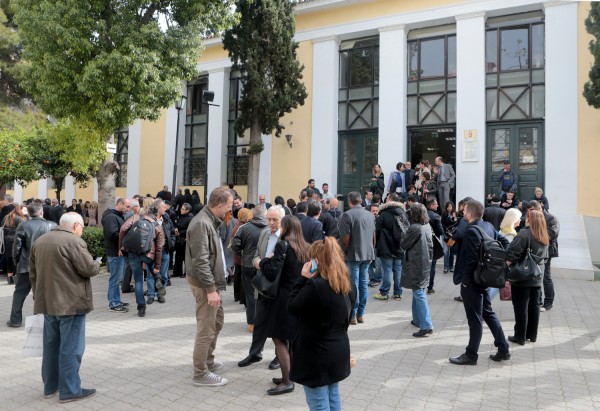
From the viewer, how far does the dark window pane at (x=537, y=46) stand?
1518 cm

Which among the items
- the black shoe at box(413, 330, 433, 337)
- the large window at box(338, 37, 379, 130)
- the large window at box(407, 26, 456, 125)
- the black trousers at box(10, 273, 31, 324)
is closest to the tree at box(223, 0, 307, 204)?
the large window at box(338, 37, 379, 130)

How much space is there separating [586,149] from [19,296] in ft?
47.1

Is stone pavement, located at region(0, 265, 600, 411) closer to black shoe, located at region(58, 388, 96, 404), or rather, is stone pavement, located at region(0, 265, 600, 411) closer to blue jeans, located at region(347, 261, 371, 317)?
black shoe, located at region(58, 388, 96, 404)

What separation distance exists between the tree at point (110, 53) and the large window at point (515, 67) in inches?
337

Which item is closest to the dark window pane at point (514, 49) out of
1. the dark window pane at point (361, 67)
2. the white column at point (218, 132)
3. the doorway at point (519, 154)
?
the doorway at point (519, 154)

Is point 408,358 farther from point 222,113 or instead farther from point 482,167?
point 222,113

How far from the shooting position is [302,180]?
60.1ft

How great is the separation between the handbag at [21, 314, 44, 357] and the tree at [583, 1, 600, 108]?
13493mm

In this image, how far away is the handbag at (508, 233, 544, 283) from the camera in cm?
594

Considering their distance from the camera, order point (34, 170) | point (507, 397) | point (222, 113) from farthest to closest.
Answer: point (222, 113), point (34, 170), point (507, 397)

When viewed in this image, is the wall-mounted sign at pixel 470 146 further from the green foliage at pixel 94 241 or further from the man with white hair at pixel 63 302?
the man with white hair at pixel 63 302

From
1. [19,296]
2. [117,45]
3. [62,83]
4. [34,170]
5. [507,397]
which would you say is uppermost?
[117,45]

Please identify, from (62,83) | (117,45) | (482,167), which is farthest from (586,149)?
(62,83)

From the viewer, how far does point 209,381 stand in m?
4.88
